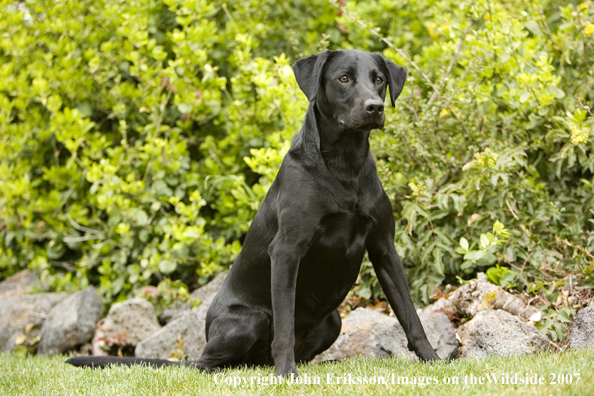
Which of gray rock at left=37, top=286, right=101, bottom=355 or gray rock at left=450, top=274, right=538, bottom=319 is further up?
gray rock at left=450, top=274, right=538, bottom=319

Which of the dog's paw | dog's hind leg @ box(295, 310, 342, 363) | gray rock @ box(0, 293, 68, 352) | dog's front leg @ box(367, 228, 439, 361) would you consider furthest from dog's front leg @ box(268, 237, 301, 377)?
gray rock @ box(0, 293, 68, 352)

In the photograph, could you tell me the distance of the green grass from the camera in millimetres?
2256

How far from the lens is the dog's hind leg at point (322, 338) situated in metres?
3.48

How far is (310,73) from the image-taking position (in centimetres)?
314

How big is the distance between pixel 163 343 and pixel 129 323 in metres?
0.50

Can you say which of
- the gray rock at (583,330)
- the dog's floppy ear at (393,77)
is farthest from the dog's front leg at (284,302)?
the gray rock at (583,330)

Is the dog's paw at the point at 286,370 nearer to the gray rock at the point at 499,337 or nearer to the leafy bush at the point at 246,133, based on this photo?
the gray rock at the point at 499,337

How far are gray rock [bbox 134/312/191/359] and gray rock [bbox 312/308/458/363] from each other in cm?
121

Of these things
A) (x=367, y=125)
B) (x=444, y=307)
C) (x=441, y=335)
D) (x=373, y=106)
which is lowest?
(x=444, y=307)

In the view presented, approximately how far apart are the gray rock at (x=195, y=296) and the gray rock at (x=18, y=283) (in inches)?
66.6

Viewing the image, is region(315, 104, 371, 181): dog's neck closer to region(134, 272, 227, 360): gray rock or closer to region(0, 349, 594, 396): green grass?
region(0, 349, 594, 396): green grass

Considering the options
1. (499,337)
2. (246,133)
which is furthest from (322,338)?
(246,133)

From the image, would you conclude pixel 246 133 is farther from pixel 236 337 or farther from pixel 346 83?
pixel 236 337

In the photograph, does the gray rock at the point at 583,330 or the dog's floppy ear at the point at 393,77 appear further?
the dog's floppy ear at the point at 393,77
